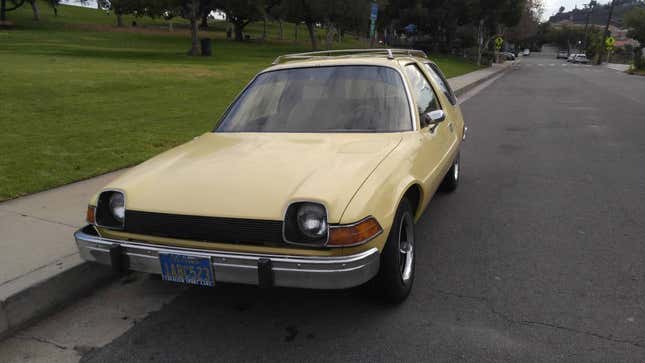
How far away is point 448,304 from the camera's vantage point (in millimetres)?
3428

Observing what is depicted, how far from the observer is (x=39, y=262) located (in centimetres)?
367

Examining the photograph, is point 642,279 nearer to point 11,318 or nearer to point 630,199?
point 630,199

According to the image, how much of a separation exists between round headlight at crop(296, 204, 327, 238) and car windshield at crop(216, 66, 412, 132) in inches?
51.5

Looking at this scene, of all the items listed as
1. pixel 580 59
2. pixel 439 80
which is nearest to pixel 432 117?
pixel 439 80

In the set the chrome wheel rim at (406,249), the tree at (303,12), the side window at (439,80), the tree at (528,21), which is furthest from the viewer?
the tree at (528,21)

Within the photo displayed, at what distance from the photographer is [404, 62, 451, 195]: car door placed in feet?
12.8

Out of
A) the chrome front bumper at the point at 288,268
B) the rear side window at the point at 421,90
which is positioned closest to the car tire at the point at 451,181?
the rear side window at the point at 421,90

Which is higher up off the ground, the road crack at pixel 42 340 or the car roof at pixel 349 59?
the car roof at pixel 349 59

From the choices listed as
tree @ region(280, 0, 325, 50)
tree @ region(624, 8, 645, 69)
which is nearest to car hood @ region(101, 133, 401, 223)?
tree @ region(280, 0, 325, 50)

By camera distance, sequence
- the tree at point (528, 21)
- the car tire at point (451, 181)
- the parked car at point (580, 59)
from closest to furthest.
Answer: the car tire at point (451, 181) < the tree at point (528, 21) < the parked car at point (580, 59)

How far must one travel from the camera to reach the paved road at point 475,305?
9.61 feet

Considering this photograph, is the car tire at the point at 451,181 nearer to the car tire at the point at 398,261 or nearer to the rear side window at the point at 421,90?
the rear side window at the point at 421,90

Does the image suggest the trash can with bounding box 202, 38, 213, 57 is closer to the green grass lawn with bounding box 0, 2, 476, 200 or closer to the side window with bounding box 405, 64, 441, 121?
the green grass lawn with bounding box 0, 2, 476, 200

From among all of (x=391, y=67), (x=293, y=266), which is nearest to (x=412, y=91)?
(x=391, y=67)
